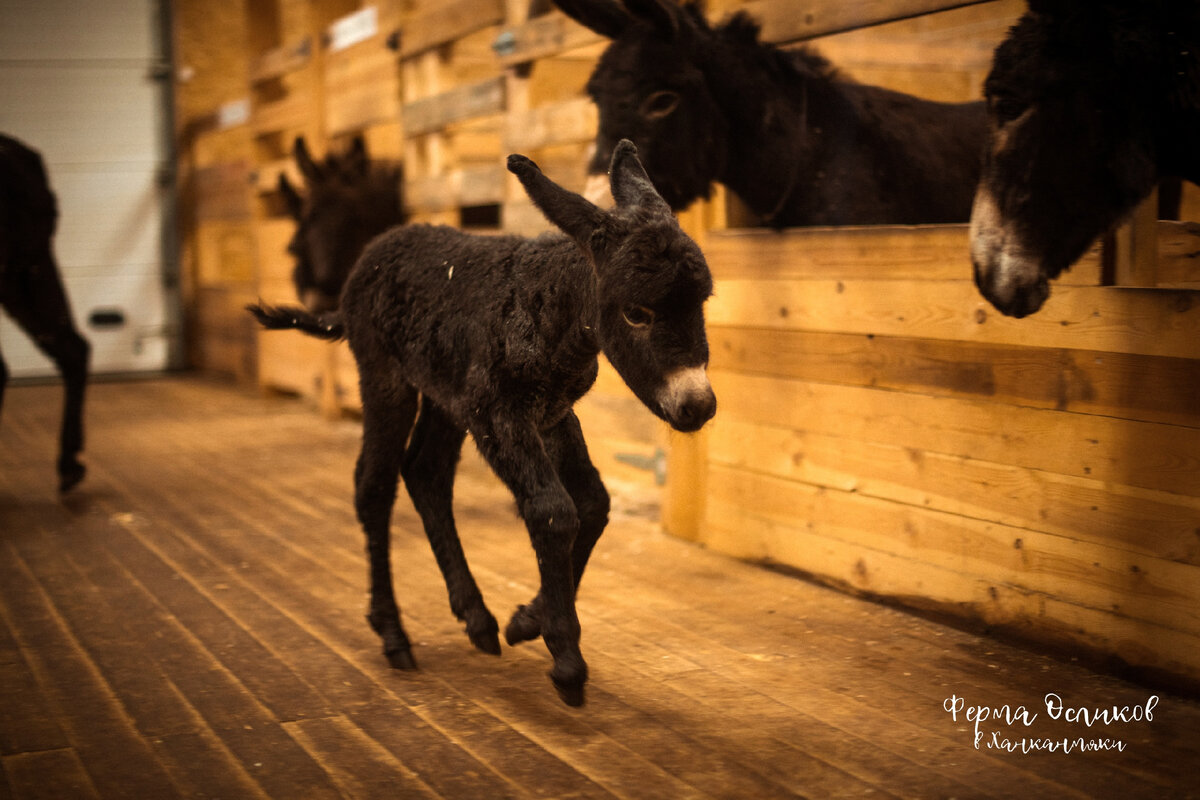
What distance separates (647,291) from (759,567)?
192 cm

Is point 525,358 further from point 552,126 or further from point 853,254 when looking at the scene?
point 552,126

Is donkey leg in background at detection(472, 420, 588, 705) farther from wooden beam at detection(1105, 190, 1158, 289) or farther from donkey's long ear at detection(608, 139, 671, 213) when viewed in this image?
wooden beam at detection(1105, 190, 1158, 289)

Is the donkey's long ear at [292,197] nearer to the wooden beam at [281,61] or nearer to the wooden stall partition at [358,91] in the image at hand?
the wooden stall partition at [358,91]

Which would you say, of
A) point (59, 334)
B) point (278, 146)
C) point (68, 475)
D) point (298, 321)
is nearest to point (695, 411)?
point (298, 321)

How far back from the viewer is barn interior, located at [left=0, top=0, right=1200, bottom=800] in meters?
2.25

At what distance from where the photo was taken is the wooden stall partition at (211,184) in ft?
32.0

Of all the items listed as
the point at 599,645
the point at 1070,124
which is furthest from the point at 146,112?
the point at 1070,124

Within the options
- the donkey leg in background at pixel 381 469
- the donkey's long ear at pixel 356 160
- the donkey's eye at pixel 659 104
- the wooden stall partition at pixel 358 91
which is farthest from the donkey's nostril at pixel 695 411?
the donkey's long ear at pixel 356 160

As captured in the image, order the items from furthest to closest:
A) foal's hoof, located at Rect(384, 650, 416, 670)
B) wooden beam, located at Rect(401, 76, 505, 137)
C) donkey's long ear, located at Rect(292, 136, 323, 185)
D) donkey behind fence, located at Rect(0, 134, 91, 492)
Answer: donkey's long ear, located at Rect(292, 136, 323, 185)
wooden beam, located at Rect(401, 76, 505, 137)
donkey behind fence, located at Rect(0, 134, 91, 492)
foal's hoof, located at Rect(384, 650, 416, 670)

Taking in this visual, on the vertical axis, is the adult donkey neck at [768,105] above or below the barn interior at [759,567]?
above

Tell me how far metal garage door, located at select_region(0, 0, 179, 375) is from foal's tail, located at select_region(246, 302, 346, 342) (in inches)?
300

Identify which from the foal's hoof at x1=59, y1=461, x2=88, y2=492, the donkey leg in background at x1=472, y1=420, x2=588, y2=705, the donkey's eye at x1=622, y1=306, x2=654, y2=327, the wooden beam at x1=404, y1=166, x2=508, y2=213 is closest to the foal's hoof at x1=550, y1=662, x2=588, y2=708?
the donkey leg in background at x1=472, y1=420, x2=588, y2=705

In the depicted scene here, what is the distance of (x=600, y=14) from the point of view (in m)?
3.39

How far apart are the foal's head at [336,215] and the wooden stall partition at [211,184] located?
11.0 feet
